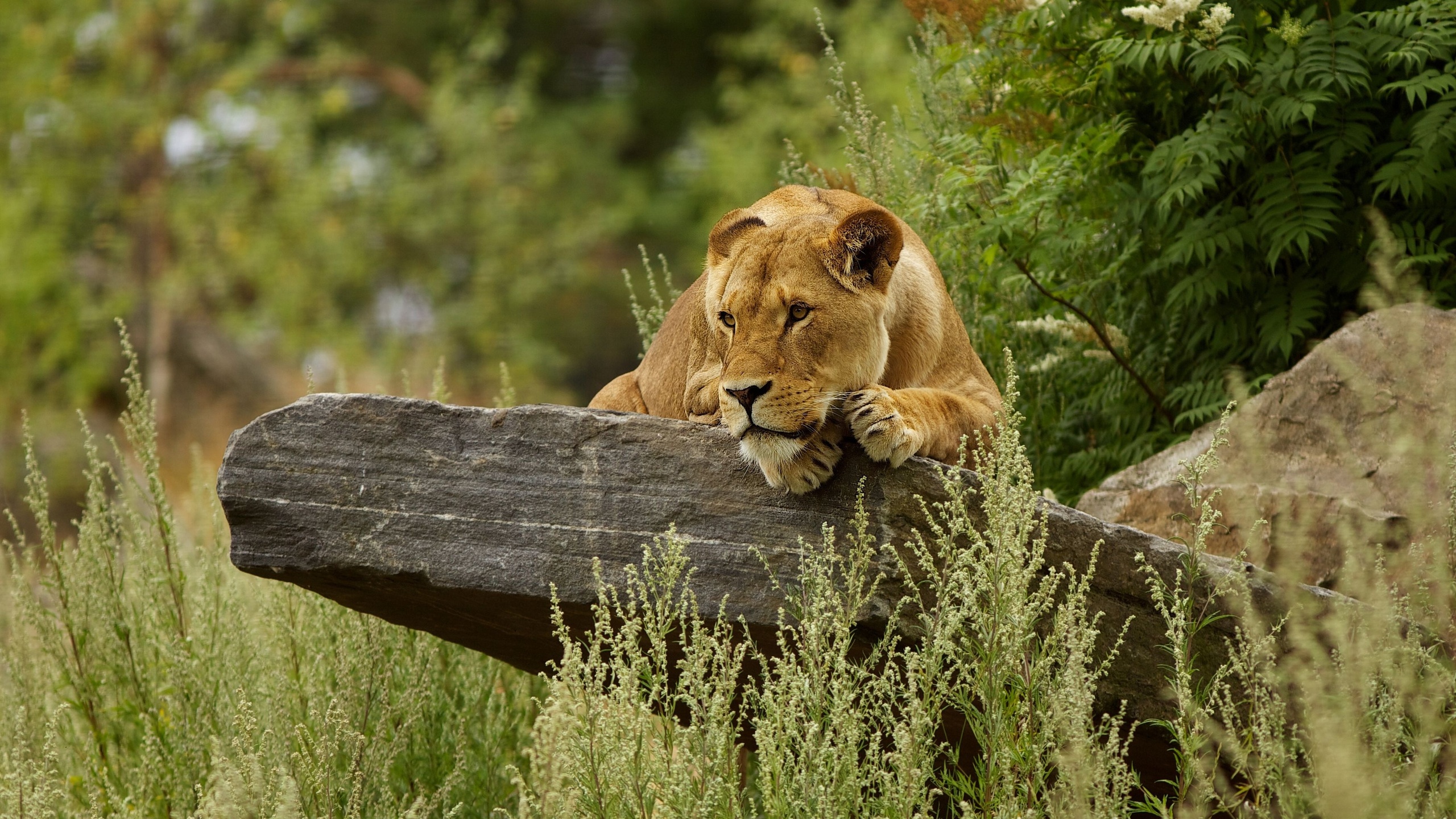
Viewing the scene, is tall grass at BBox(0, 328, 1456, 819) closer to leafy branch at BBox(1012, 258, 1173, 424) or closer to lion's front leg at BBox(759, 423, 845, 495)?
lion's front leg at BBox(759, 423, 845, 495)

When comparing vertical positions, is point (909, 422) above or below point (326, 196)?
below

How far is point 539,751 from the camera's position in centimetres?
326

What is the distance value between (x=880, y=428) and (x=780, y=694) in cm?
89

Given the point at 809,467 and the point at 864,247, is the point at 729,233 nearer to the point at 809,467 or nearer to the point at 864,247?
the point at 864,247

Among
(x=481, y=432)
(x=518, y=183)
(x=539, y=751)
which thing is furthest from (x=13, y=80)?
(x=539, y=751)

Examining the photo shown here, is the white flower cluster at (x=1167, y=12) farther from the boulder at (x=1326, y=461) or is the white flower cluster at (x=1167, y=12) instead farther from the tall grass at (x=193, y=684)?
the tall grass at (x=193, y=684)

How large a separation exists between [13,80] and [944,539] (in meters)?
18.9

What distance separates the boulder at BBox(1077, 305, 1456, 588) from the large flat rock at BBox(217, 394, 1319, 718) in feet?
2.68

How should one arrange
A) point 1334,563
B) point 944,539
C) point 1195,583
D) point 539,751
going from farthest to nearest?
point 1334,563
point 1195,583
point 944,539
point 539,751

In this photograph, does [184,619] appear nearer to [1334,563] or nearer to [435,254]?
[1334,563]

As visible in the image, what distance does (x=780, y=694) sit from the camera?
3414 millimetres

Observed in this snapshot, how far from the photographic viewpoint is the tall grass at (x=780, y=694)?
10.9 ft

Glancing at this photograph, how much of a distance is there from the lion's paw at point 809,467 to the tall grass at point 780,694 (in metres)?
0.19

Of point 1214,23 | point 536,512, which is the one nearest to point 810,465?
point 536,512
